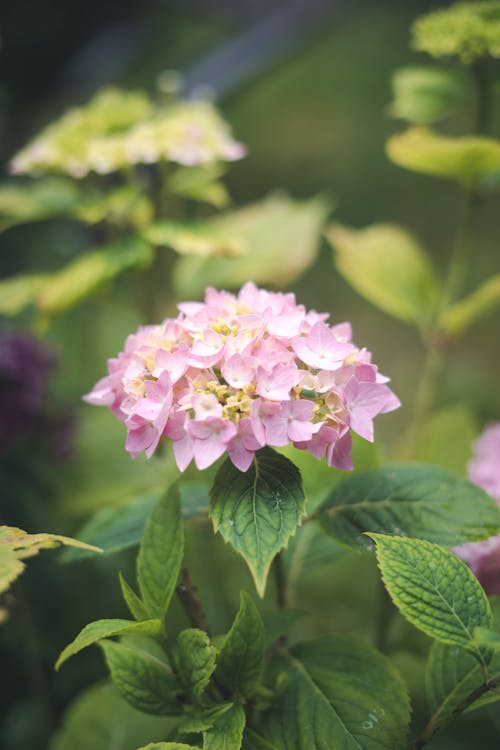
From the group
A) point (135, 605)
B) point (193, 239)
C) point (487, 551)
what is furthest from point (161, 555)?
point (193, 239)

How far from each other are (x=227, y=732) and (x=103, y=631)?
0.44 ft

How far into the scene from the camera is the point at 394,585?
23.5 inches

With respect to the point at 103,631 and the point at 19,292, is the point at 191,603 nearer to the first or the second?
the point at 103,631

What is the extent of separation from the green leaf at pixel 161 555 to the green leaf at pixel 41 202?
1.98 feet

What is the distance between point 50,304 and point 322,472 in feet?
1.48

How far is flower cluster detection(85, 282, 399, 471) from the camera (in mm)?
605

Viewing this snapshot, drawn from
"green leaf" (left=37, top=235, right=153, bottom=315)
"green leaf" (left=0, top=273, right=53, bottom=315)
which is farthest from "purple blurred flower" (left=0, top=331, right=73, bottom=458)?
"green leaf" (left=37, top=235, right=153, bottom=315)

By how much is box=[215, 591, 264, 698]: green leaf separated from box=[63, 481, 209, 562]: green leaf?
6.3 inches

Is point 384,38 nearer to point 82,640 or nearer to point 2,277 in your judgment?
point 2,277

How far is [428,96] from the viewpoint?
40.8 inches

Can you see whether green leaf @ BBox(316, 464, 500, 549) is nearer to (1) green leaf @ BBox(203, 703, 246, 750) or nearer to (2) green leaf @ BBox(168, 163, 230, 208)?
(1) green leaf @ BBox(203, 703, 246, 750)

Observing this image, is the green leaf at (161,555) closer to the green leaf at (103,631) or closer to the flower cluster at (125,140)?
the green leaf at (103,631)

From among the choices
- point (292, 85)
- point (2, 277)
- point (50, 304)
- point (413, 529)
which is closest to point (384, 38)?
point (292, 85)

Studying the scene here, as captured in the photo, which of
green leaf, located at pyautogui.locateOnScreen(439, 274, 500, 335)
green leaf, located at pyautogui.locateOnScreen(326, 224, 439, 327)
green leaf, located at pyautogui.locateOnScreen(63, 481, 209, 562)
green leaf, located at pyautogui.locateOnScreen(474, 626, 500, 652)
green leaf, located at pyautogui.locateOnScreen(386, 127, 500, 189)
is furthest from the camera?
green leaf, located at pyautogui.locateOnScreen(326, 224, 439, 327)
